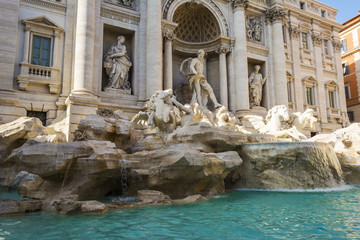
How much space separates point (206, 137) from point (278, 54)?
556 inches

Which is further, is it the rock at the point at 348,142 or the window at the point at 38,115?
the window at the point at 38,115

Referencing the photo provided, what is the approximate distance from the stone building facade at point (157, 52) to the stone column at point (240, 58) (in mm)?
64

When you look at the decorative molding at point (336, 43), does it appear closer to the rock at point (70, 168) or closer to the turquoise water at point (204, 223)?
the turquoise water at point (204, 223)

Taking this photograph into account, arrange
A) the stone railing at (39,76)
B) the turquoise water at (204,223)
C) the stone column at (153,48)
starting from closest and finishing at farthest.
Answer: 1. the turquoise water at (204,223)
2. the stone railing at (39,76)
3. the stone column at (153,48)

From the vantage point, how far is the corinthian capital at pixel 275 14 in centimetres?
2041

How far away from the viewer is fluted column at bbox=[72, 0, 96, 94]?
1292 cm

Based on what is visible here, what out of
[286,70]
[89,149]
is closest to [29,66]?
[89,149]

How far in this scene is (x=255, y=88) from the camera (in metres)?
19.3

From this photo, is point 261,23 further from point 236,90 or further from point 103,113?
point 103,113

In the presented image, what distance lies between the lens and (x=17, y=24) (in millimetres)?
12781

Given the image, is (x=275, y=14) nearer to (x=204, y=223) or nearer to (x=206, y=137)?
(x=206, y=137)

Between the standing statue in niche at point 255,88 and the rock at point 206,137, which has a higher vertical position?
the standing statue in niche at point 255,88

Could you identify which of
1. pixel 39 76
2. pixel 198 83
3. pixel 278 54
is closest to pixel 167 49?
pixel 198 83

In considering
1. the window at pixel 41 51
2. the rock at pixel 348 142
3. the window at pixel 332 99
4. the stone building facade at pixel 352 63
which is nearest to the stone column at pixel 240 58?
the rock at pixel 348 142
